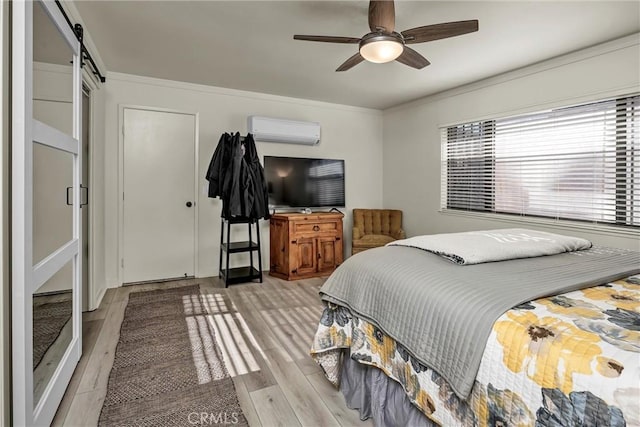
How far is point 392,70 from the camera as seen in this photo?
3.36 metres

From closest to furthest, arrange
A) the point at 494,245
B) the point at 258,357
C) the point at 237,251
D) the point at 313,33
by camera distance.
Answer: the point at 494,245
the point at 258,357
the point at 313,33
the point at 237,251

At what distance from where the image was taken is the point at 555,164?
10.1 ft

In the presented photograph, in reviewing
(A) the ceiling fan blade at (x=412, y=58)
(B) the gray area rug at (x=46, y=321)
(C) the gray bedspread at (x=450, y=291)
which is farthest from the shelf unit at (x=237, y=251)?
(A) the ceiling fan blade at (x=412, y=58)

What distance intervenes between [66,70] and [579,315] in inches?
102

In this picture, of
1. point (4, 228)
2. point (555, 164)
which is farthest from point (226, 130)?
point (555, 164)

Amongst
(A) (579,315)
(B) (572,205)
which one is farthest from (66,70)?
(B) (572,205)

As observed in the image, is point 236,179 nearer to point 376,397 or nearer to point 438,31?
point 438,31

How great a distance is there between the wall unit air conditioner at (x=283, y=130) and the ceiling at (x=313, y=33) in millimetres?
447

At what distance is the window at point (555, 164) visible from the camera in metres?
2.66

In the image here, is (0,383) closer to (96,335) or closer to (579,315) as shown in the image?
(96,335)

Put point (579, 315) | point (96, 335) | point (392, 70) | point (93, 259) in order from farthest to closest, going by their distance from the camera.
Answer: point (392, 70) → point (93, 259) → point (96, 335) → point (579, 315)

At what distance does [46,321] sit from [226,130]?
2.93 metres

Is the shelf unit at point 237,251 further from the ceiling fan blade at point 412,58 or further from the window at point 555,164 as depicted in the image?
the window at point 555,164

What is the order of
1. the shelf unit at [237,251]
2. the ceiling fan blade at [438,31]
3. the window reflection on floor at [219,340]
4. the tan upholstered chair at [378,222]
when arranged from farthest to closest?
the tan upholstered chair at [378,222] → the shelf unit at [237,251] → the window reflection on floor at [219,340] → the ceiling fan blade at [438,31]
